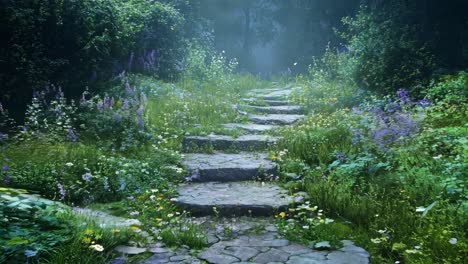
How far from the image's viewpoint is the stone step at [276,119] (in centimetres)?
912

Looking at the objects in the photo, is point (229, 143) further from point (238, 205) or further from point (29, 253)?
point (29, 253)

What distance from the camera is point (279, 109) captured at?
10195 millimetres

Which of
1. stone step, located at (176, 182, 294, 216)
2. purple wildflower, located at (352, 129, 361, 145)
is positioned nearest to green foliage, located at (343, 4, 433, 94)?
purple wildflower, located at (352, 129, 361, 145)

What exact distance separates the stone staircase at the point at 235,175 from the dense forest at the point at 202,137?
1.7 inches

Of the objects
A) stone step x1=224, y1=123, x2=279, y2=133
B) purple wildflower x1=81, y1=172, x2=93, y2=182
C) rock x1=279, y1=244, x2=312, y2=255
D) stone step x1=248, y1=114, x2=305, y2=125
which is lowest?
rock x1=279, y1=244, x2=312, y2=255

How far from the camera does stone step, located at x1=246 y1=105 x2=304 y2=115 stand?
10068 millimetres

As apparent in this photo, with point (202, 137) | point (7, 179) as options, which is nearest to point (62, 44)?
point (202, 137)

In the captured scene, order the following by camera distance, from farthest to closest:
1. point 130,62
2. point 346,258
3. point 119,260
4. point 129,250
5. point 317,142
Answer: point 130,62, point 317,142, point 129,250, point 346,258, point 119,260

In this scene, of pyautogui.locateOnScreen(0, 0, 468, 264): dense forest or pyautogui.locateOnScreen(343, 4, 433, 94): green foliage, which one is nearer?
Result: pyautogui.locateOnScreen(0, 0, 468, 264): dense forest

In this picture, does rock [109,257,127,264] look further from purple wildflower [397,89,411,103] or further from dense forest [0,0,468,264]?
purple wildflower [397,89,411,103]

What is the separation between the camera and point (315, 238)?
4336mm

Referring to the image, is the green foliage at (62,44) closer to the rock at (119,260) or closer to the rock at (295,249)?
the rock at (119,260)

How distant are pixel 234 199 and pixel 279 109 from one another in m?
5.19

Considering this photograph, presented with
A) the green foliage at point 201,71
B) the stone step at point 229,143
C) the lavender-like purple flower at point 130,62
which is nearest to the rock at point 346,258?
the stone step at point 229,143
